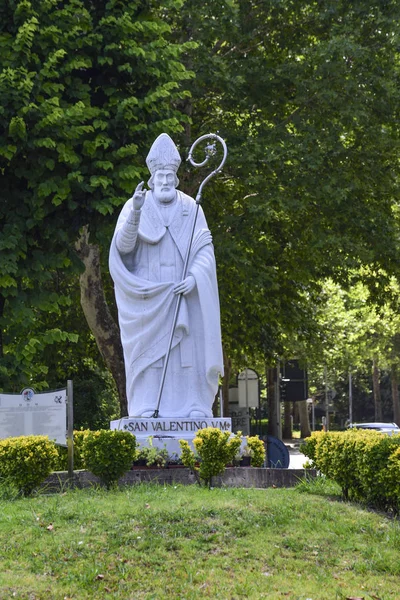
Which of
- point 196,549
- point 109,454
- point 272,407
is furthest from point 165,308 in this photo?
point 272,407

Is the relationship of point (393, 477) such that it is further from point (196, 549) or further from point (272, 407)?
point (272, 407)

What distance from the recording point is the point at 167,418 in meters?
13.5

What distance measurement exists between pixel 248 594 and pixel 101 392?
22.2 m

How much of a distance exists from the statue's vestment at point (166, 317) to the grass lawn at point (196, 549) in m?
3.42

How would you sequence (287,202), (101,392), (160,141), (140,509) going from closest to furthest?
(140,509)
(160,141)
(287,202)
(101,392)

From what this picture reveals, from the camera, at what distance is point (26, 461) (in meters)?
11.2

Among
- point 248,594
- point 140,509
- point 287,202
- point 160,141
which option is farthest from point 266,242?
point 248,594

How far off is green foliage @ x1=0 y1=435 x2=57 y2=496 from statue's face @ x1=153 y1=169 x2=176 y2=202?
4246mm

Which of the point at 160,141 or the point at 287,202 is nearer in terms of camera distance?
the point at 160,141

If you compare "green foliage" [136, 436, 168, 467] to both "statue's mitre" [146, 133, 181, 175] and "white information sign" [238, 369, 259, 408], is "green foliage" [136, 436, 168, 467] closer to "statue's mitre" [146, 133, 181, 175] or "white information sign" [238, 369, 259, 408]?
"statue's mitre" [146, 133, 181, 175]

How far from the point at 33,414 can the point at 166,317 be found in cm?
219

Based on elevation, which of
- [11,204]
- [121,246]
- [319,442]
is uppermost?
[11,204]

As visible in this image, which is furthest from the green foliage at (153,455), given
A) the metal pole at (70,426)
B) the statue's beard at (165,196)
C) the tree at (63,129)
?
the tree at (63,129)

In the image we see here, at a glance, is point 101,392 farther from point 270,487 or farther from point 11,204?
point 270,487
